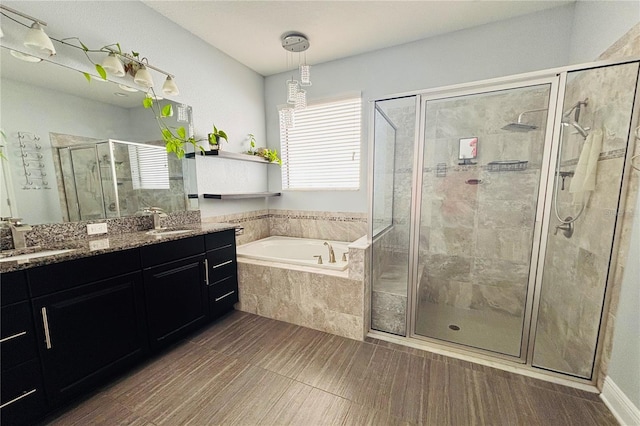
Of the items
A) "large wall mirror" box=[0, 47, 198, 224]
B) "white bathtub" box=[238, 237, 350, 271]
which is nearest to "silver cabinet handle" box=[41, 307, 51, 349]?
"large wall mirror" box=[0, 47, 198, 224]

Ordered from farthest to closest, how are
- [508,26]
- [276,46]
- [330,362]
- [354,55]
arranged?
[354,55]
[276,46]
[508,26]
[330,362]

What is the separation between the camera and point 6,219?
148 centimetres

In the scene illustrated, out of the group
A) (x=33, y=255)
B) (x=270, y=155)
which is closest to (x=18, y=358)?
(x=33, y=255)

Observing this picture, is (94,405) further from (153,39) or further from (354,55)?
(354,55)

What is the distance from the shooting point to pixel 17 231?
1.48 meters

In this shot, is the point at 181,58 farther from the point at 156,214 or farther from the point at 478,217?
the point at 478,217

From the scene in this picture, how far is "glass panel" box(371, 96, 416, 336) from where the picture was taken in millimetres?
2109

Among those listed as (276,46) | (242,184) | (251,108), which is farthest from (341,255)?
(276,46)

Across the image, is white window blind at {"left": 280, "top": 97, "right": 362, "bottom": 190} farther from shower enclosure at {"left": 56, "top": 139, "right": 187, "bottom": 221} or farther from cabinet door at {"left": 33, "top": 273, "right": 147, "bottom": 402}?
cabinet door at {"left": 33, "top": 273, "right": 147, "bottom": 402}

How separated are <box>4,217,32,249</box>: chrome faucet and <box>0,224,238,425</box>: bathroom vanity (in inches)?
10.4

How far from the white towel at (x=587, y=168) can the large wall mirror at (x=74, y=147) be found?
3141 millimetres

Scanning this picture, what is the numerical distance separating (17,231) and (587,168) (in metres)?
3.51

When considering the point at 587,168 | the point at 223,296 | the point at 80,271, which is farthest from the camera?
the point at 223,296

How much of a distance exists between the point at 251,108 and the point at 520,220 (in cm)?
312
